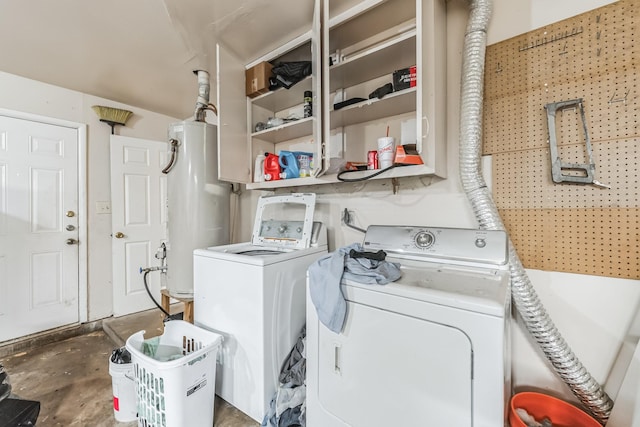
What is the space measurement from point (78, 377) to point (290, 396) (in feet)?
5.42

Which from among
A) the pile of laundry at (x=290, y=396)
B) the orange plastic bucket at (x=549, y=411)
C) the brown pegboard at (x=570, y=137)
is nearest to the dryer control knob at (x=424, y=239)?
the brown pegboard at (x=570, y=137)

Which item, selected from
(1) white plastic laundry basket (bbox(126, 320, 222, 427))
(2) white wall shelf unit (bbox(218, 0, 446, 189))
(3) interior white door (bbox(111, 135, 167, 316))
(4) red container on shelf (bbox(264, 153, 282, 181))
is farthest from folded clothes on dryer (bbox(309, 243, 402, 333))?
(3) interior white door (bbox(111, 135, 167, 316))

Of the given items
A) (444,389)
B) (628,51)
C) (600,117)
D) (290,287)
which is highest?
(628,51)

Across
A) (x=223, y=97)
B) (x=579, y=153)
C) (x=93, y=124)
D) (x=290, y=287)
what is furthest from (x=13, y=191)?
(x=579, y=153)

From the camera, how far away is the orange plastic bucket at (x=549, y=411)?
98 cm

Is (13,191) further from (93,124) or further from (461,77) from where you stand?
(461,77)

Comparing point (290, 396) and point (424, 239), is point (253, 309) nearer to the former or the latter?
point (290, 396)

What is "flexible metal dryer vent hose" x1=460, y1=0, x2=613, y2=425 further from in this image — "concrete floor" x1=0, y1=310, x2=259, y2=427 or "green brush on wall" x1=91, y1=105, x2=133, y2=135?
"green brush on wall" x1=91, y1=105, x2=133, y2=135

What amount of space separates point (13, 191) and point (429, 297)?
321cm

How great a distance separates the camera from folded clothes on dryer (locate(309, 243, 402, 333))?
3.29 feet

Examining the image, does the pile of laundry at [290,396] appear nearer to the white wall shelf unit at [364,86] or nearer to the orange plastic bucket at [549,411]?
the orange plastic bucket at [549,411]

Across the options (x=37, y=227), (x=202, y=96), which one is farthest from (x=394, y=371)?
(x=37, y=227)

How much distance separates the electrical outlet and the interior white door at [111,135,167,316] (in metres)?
0.05

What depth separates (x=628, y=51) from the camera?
1.03 metres
